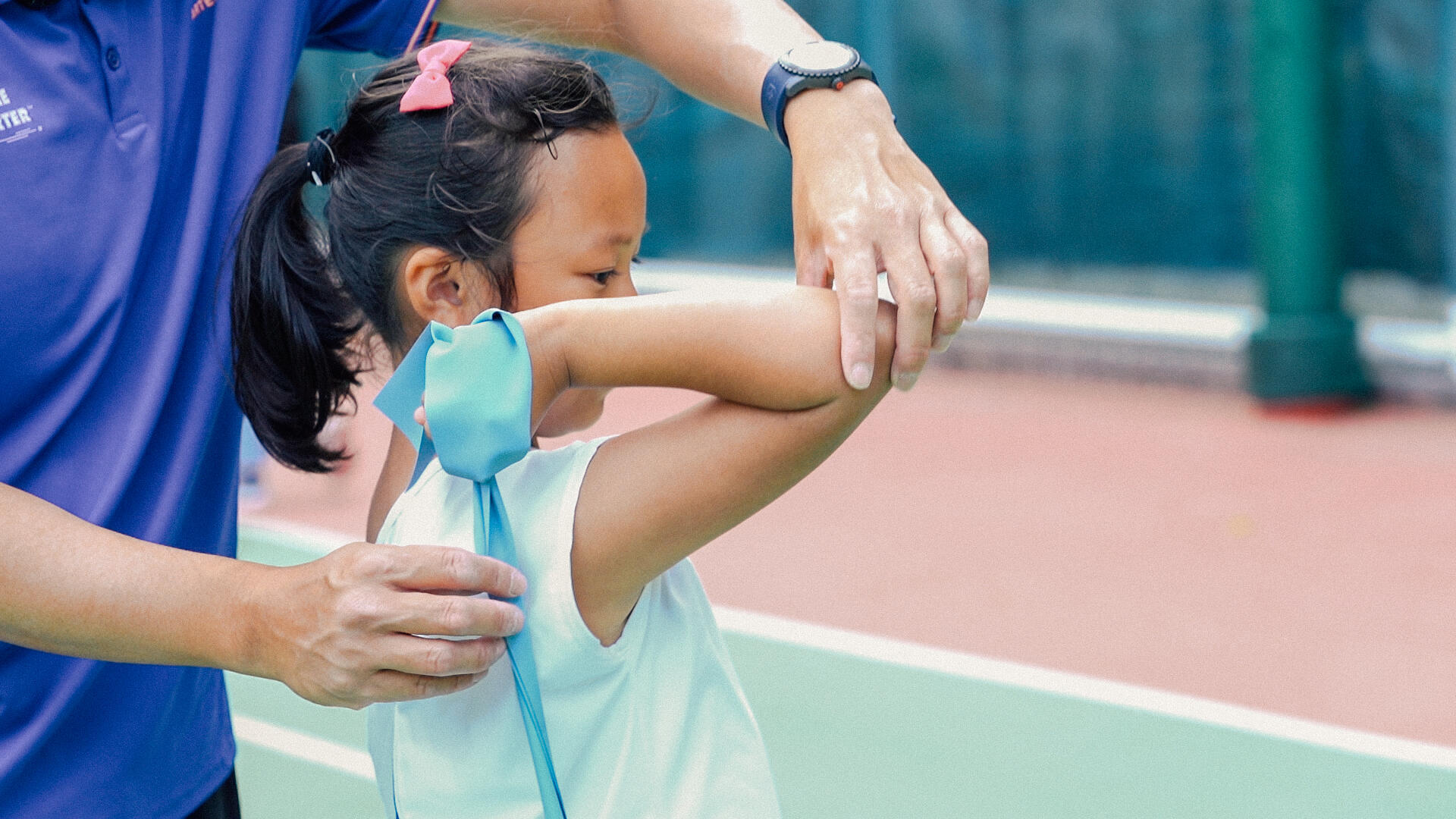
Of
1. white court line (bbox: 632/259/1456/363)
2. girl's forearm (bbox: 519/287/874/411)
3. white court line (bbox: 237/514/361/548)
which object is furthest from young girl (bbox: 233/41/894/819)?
white court line (bbox: 632/259/1456/363)

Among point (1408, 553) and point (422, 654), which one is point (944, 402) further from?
point (422, 654)

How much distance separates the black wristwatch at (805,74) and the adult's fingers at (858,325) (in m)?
0.26

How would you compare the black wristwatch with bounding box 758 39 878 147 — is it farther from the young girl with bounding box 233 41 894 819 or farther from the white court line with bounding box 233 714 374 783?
the white court line with bounding box 233 714 374 783

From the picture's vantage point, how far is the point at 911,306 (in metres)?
1.19

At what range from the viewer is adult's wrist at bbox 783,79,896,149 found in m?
1.34

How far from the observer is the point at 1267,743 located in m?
3.26

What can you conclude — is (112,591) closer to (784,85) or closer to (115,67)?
(115,67)

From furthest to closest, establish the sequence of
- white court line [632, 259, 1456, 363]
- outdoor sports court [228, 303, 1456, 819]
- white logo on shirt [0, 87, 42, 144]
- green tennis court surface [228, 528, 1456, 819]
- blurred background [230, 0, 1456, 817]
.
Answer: white court line [632, 259, 1456, 363] < blurred background [230, 0, 1456, 817] < outdoor sports court [228, 303, 1456, 819] < green tennis court surface [228, 528, 1456, 819] < white logo on shirt [0, 87, 42, 144]

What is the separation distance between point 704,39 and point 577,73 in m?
0.13

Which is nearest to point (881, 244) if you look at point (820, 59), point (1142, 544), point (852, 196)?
point (852, 196)

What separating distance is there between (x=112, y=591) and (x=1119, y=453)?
194 inches

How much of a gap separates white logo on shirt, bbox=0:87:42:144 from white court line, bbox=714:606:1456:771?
9.00 ft

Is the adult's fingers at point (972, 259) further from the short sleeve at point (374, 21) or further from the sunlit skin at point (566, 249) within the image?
the short sleeve at point (374, 21)

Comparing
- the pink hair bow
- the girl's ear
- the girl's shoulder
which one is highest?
the pink hair bow
